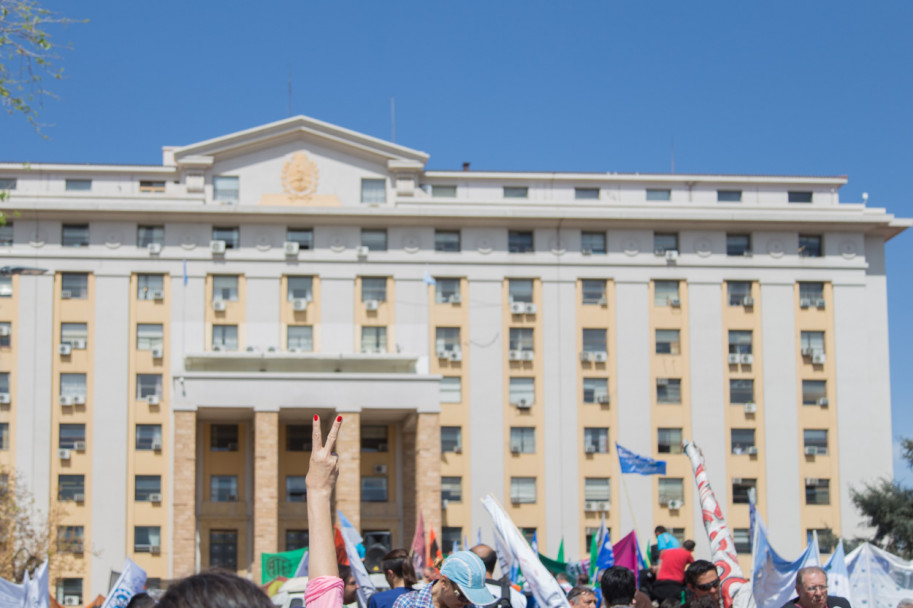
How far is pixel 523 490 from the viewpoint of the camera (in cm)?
4625

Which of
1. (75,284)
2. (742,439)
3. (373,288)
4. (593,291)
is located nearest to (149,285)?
(75,284)

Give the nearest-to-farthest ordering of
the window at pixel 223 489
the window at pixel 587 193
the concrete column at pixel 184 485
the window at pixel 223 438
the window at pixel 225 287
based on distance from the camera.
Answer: the concrete column at pixel 184 485, the window at pixel 223 489, the window at pixel 223 438, the window at pixel 225 287, the window at pixel 587 193

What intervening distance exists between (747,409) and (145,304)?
22.3 m

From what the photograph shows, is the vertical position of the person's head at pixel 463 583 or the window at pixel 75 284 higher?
the window at pixel 75 284

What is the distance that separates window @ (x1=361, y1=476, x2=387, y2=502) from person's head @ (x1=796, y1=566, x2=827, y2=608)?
38973mm

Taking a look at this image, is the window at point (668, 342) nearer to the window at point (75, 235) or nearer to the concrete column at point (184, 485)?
the concrete column at point (184, 485)

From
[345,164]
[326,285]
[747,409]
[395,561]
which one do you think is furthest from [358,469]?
[395,561]

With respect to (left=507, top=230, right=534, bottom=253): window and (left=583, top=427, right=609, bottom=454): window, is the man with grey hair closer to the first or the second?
(left=583, top=427, right=609, bottom=454): window

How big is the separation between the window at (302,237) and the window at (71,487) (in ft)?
36.8

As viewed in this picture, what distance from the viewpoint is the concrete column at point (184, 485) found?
139ft

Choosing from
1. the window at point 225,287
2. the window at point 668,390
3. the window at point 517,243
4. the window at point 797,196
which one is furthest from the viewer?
the window at point 797,196

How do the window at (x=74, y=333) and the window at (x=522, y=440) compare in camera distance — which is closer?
the window at (x=74, y=333)

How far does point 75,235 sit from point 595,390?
19.8 m

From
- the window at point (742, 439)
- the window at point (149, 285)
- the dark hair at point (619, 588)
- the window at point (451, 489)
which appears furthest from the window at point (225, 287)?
the dark hair at point (619, 588)
